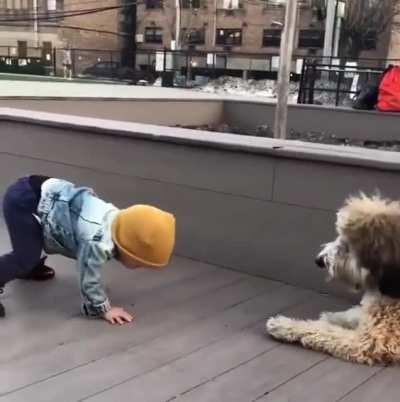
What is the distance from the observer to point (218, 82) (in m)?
30.5

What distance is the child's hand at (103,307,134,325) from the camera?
10.3 feet

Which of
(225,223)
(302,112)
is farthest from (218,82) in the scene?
(225,223)

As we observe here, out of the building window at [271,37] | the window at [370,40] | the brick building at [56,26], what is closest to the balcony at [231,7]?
the building window at [271,37]

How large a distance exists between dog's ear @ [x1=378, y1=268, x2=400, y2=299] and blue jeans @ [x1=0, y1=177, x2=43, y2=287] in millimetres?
1662

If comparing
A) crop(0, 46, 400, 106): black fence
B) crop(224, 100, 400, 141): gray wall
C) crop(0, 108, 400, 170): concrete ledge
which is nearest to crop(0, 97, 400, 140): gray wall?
crop(224, 100, 400, 141): gray wall

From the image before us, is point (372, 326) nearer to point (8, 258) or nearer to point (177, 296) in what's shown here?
point (177, 296)

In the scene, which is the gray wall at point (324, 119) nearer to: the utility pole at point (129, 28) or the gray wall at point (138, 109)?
the gray wall at point (138, 109)

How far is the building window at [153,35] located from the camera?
172 feet

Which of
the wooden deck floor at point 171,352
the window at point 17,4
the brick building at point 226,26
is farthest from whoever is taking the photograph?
the window at point 17,4

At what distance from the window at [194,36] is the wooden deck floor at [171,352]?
48.4 m

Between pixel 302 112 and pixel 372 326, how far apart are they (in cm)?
784

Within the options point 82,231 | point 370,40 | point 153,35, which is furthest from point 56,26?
point 82,231

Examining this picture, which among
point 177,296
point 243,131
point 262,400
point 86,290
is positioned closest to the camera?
point 262,400

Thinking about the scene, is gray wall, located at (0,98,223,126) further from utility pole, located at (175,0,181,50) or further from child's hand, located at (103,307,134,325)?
utility pole, located at (175,0,181,50)
